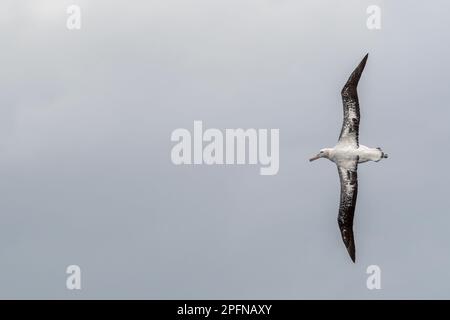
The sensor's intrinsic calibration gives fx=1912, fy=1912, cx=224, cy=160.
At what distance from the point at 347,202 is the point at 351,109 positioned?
6131mm

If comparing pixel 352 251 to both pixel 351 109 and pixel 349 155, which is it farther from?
pixel 351 109

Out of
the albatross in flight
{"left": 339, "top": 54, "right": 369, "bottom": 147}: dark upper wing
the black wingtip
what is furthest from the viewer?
the black wingtip

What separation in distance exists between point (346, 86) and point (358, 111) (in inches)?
66.2

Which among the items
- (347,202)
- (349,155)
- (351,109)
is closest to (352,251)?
(347,202)

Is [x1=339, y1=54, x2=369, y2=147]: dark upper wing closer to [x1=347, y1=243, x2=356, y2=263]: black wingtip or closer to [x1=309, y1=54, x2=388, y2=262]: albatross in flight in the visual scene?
[x1=309, y1=54, x2=388, y2=262]: albatross in flight

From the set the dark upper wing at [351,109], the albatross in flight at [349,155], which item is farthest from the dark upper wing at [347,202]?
the dark upper wing at [351,109]

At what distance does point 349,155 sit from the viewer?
109m

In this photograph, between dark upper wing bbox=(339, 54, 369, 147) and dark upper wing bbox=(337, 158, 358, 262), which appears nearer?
dark upper wing bbox=(339, 54, 369, 147)

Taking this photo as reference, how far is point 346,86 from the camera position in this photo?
352 ft

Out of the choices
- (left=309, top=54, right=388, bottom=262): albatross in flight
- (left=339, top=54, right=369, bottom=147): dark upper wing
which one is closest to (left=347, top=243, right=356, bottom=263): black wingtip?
(left=309, top=54, right=388, bottom=262): albatross in flight

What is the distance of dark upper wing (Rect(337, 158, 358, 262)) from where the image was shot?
110000 mm
